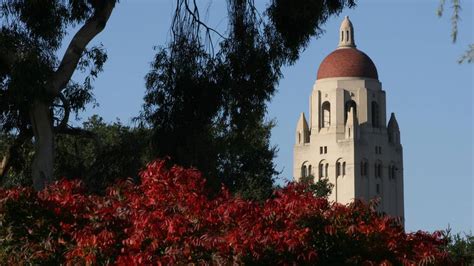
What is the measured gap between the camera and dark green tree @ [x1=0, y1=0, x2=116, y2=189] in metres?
19.3

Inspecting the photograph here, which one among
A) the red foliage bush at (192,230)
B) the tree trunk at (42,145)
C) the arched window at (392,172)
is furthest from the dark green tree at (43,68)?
the arched window at (392,172)

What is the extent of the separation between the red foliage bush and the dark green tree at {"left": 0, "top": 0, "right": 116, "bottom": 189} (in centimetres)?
740

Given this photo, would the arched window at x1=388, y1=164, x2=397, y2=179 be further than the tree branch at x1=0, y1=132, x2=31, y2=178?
Yes

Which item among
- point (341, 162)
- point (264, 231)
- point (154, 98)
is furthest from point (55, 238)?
point (341, 162)

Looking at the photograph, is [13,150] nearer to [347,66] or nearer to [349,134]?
[349,134]

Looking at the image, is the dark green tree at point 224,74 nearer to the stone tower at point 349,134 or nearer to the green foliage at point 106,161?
the green foliage at point 106,161

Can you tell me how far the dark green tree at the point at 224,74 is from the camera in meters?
21.7

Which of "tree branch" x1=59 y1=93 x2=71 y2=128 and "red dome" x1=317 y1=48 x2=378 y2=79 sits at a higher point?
"red dome" x1=317 y1=48 x2=378 y2=79

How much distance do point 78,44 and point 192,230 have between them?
1037 cm

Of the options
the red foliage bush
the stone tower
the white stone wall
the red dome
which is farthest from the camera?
the red dome

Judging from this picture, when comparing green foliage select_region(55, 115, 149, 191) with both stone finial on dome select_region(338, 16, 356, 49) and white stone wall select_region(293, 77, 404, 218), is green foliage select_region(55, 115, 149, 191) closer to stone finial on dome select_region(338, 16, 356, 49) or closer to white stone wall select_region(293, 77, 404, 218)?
white stone wall select_region(293, 77, 404, 218)

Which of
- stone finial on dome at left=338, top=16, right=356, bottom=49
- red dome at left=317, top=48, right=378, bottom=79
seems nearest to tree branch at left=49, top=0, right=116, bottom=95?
red dome at left=317, top=48, right=378, bottom=79

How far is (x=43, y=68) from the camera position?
63.5 ft

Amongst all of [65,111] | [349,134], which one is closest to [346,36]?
[349,134]
